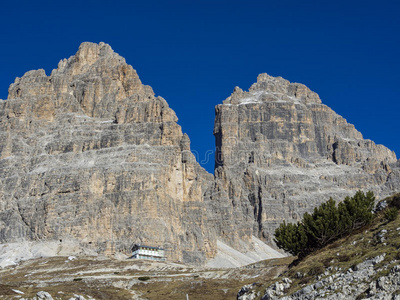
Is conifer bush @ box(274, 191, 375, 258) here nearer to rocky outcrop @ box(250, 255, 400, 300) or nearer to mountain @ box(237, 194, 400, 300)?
mountain @ box(237, 194, 400, 300)

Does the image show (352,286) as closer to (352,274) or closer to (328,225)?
(352,274)

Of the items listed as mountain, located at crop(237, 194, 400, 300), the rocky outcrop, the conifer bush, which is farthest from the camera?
the conifer bush

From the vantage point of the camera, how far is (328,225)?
7331 centimetres

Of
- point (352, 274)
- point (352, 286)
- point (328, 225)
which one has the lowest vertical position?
point (352, 286)

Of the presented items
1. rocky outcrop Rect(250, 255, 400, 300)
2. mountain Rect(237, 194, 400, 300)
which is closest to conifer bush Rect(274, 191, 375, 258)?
mountain Rect(237, 194, 400, 300)

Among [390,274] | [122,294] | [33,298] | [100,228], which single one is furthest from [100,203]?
[390,274]

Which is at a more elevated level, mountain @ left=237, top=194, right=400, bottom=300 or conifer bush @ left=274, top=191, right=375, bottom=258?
conifer bush @ left=274, top=191, right=375, bottom=258

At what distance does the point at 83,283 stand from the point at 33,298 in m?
50.0

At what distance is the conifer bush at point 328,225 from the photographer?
7194 centimetres

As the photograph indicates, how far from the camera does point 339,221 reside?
73.2 meters

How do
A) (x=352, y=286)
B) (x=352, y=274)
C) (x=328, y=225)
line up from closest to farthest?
(x=352, y=286)
(x=352, y=274)
(x=328, y=225)

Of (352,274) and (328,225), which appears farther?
(328,225)

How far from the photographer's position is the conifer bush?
→ 71938 mm

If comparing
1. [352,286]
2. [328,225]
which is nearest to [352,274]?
[352,286]
